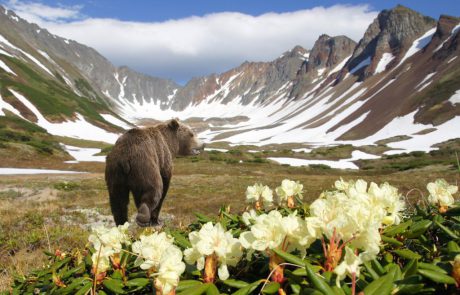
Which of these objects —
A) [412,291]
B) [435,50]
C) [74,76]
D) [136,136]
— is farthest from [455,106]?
[74,76]

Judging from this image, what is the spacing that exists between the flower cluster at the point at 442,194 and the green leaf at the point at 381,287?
1729 millimetres

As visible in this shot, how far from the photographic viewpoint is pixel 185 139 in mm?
11117

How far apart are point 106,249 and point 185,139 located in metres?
8.65

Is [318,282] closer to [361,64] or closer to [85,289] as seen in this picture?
[85,289]

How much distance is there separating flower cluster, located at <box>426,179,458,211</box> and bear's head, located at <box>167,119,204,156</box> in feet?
26.6

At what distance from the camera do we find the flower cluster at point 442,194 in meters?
3.16

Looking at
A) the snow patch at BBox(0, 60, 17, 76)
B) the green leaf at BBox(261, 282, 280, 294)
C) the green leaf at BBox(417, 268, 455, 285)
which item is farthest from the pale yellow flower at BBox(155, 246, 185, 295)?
the snow patch at BBox(0, 60, 17, 76)

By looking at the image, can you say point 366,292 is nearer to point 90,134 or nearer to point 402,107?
point 402,107

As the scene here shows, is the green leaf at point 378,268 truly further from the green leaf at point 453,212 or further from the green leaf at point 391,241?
the green leaf at point 453,212

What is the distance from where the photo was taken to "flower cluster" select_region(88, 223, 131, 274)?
8.12 feet

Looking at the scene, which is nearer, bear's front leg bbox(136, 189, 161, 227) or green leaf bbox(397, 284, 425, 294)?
green leaf bbox(397, 284, 425, 294)

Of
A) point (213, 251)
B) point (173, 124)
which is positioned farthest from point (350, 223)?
point (173, 124)

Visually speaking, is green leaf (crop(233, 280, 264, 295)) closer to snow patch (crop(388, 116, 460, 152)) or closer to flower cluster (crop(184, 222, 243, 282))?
flower cluster (crop(184, 222, 243, 282))

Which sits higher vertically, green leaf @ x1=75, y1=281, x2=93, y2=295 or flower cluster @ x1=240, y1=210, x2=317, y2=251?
flower cluster @ x1=240, y1=210, x2=317, y2=251
